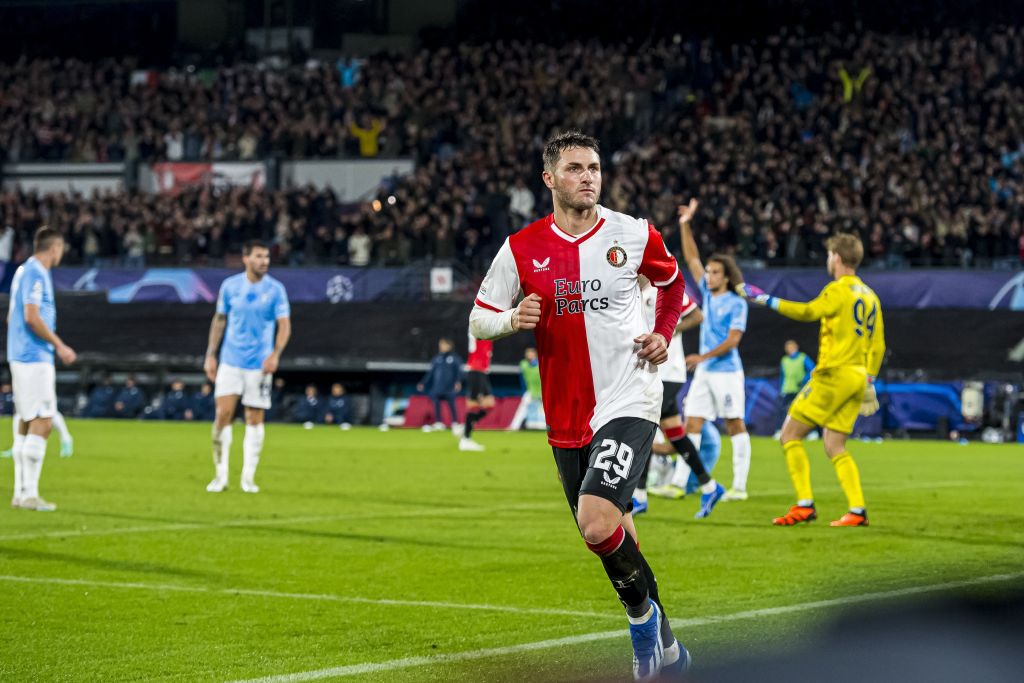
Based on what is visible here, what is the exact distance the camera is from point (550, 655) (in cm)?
686

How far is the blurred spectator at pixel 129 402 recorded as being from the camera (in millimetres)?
37406

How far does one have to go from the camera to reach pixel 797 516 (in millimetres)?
12922

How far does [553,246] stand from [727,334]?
27.5 feet

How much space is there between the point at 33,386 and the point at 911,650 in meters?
12.0

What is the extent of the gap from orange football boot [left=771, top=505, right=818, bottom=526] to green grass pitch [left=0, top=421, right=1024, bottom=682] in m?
0.29

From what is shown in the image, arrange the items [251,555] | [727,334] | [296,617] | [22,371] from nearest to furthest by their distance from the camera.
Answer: [296,617] < [251,555] < [22,371] < [727,334]

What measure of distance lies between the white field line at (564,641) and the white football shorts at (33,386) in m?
7.60

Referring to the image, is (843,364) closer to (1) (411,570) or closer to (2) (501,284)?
(1) (411,570)

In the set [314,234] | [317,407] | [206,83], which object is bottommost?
[317,407]

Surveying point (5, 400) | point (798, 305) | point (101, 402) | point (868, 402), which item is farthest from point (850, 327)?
point (5, 400)

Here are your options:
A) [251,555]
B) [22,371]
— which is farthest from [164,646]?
[22,371]

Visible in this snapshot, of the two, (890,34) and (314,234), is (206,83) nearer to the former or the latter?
(314,234)

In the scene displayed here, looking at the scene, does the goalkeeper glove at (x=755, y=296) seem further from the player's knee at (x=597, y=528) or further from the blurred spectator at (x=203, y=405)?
the blurred spectator at (x=203, y=405)

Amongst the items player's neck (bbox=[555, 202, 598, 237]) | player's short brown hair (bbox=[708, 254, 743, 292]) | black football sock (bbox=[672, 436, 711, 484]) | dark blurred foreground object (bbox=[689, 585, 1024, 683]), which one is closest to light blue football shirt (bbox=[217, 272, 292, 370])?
black football sock (bbox=[672, 436, 711, 484])
